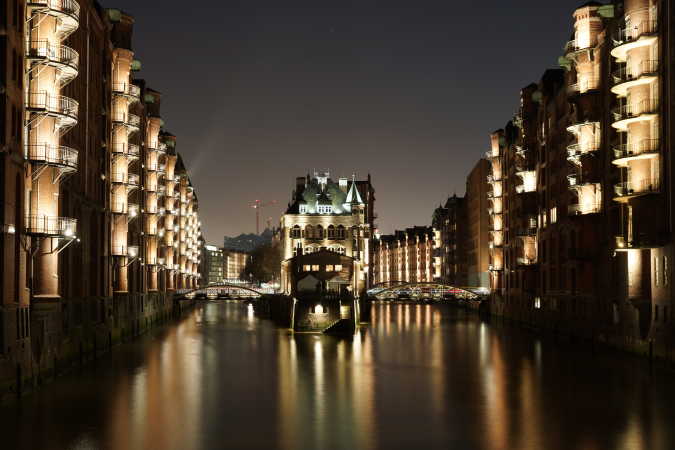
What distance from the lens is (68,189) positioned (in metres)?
53.0

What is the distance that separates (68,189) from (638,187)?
117ft

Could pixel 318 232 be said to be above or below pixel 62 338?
above

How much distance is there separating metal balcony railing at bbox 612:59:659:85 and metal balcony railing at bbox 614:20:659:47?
1.73 metres

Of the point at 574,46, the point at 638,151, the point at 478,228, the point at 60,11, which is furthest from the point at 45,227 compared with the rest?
the point at 478,228

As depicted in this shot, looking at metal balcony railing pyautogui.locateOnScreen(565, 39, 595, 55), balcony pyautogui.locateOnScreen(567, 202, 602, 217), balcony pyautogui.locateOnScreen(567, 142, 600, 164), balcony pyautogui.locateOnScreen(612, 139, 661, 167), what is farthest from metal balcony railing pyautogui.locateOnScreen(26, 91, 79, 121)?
metal balcony railing pyautogui.locateOnScreen(565, 39, 595, 55)

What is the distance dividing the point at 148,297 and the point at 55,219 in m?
57.7

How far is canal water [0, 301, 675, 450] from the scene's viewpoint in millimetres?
33688

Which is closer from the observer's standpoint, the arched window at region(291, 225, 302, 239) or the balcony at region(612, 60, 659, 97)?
the balcony at region(612, 60, 659, 97)

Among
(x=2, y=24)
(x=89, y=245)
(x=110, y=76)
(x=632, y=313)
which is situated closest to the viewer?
(x=2, y=24)

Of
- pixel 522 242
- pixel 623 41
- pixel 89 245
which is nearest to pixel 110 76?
pixel 89 245

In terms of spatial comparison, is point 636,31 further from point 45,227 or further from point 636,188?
point 45,227

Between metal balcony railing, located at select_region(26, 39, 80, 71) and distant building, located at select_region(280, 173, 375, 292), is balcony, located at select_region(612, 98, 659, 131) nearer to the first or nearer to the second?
metal balcony railing, located at select_region(26, 39, 80, 71)

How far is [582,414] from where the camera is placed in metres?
39.2

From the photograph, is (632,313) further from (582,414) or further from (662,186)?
(582,414)
